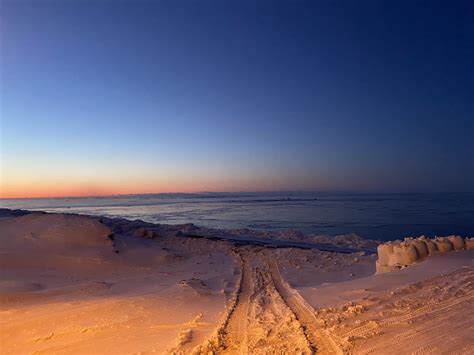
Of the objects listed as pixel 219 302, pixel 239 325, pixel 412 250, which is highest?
pixel 412 250

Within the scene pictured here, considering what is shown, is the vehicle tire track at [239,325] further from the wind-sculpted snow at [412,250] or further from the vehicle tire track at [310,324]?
the wind-sculpted snow at [412,250]

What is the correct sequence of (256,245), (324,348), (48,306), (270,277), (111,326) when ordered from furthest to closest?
(256,245) < (270,277) < (48,306) < (111,326) < (324,348)

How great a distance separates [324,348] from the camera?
11.3 feet

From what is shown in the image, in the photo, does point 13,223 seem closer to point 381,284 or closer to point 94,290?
point 94,290

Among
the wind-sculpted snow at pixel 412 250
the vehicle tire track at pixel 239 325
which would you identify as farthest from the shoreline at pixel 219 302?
the wind-sculpted snow at pixel 412 250

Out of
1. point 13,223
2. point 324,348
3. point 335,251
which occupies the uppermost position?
point 13,223

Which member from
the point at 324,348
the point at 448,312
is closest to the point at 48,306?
the point at 324,348

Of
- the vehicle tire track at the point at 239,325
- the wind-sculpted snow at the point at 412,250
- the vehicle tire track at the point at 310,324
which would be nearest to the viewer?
the vehicle tire track at the point at 310,324

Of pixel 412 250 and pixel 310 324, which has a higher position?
pixel 412 250

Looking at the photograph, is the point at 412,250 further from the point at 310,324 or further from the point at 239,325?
the point at 239,325

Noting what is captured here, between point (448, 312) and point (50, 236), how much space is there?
10.9 meters

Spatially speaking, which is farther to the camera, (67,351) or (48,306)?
(48,306)

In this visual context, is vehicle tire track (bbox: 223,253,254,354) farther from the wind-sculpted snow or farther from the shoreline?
the wind-sculpted snow

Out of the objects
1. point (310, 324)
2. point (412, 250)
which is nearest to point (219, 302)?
point (310, 324)
